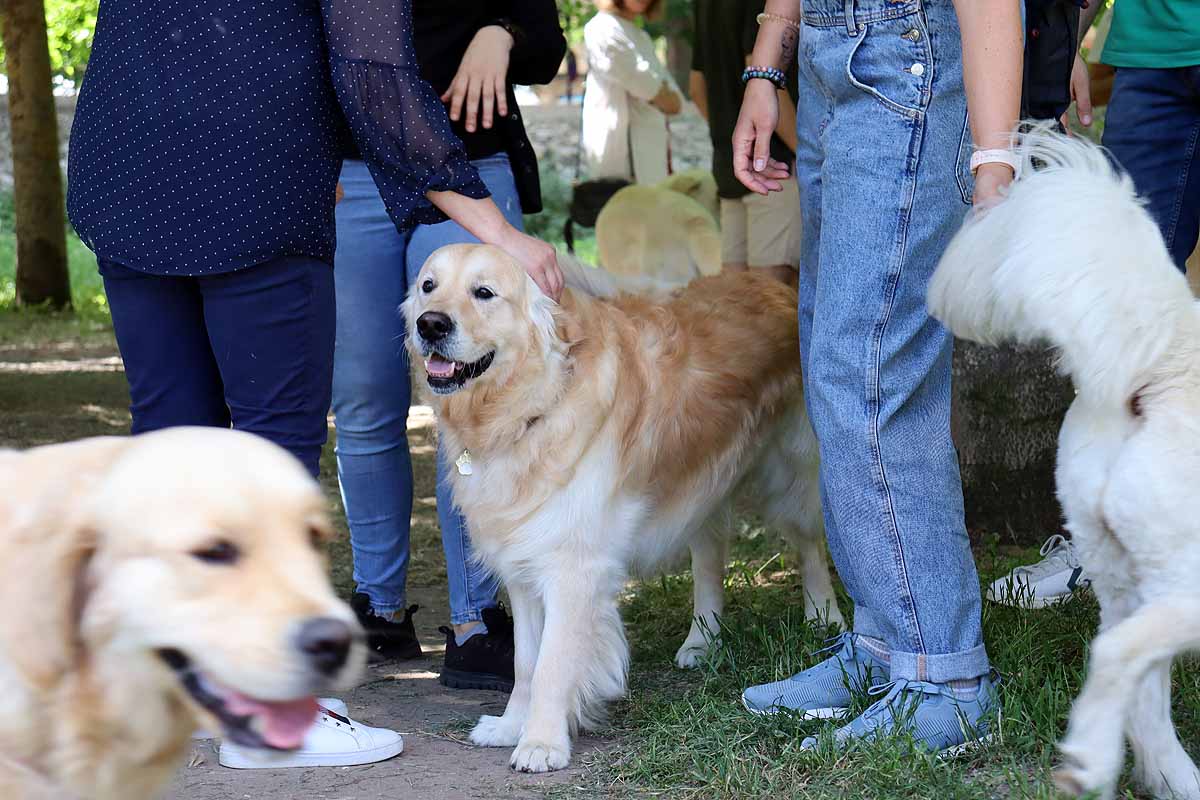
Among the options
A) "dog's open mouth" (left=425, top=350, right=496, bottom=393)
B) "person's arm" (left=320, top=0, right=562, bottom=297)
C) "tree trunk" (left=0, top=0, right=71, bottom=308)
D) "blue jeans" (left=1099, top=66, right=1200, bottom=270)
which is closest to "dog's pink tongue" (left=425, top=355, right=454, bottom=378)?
"dog's open mouth" (left=425, top=350, right=496, bottom=393)

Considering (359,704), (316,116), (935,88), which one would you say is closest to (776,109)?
(935,88)

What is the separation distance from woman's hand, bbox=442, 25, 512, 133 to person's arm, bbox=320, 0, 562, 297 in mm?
660

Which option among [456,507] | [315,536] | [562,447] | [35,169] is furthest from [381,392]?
[35,169]

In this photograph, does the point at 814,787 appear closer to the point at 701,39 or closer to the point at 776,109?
the point at 776,109

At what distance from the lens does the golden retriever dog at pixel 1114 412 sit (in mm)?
2176

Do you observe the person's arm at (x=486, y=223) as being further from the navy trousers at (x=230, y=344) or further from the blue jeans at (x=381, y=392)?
the blue jeans at (x=381, y=392)

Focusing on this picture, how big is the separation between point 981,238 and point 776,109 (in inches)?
34.7

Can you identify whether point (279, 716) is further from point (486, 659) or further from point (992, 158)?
point (486, 659)

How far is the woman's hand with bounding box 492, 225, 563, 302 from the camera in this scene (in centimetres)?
274

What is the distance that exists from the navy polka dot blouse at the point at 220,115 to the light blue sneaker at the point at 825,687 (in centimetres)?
146

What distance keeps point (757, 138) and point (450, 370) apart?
941mm

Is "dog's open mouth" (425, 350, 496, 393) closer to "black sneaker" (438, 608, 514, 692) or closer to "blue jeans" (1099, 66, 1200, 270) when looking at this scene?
"black sneaker" (438, 608, 514, 692)

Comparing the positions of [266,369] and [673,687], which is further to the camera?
[673,687]

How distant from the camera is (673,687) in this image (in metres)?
3.50
